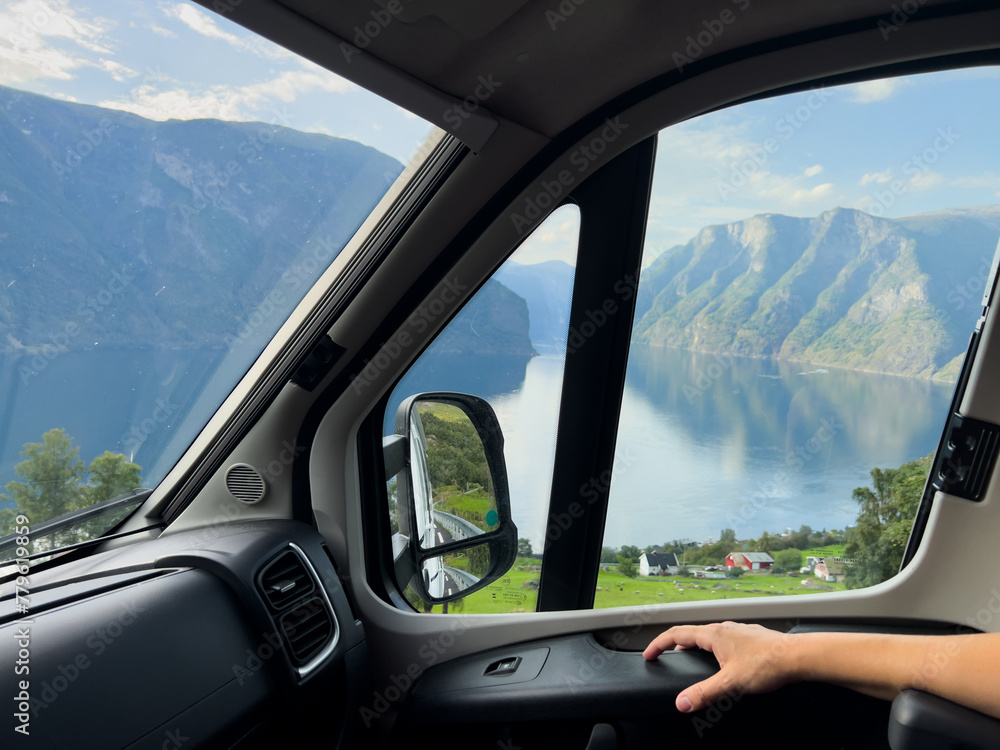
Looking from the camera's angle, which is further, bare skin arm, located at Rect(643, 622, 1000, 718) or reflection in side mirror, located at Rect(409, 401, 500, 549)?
reflection in side mirror, located at Rect(409, 401, 500, 549)

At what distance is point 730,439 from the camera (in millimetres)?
2070

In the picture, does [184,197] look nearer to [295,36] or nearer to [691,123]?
[295,36]

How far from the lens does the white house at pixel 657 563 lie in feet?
7.09

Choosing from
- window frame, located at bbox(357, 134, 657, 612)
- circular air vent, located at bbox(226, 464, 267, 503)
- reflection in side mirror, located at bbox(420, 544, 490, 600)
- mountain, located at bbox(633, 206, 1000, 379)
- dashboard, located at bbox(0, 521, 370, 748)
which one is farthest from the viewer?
reflection in side mirror, located at bbox(420, 544, 490, 600)

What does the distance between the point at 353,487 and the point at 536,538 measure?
68cm

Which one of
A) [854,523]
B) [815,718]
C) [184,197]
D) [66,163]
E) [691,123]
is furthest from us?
[854,523]

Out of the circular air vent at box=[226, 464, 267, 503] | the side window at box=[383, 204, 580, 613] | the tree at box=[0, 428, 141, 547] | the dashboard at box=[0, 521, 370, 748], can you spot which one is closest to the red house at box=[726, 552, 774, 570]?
the side window at box=[383, 204, 580, 613]

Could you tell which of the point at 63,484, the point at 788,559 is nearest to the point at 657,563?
the point at 788,559

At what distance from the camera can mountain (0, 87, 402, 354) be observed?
133 centimetres

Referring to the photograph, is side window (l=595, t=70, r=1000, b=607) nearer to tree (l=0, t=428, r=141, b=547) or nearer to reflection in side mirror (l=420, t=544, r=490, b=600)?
reflection in side mirror (l=420, t=544, r=490, b=600)

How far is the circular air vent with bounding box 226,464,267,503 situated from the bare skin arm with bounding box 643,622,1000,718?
4.82 ft

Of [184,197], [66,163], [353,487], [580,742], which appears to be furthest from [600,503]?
[66,163]

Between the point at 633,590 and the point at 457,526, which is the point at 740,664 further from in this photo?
the point at 457,526

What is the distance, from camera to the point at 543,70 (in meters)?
1.66
